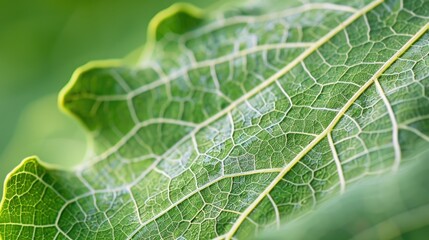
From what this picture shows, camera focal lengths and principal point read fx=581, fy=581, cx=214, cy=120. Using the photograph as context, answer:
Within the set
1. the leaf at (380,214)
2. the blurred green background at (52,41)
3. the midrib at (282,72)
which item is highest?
the blurred green background at (52,41)

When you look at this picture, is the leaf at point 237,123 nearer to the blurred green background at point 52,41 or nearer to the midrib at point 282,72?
the midrib at point 282,72

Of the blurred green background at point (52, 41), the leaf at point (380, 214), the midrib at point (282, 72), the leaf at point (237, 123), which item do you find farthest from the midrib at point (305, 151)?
the blurred green background at point (52, 41)

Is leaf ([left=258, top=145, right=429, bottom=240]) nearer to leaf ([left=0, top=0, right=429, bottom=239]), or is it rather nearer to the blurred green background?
leaf ([left=0, top=0, right=429, bottom=239])

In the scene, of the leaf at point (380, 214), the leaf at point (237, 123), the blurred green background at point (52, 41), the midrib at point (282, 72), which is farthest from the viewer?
the blurred green background at point (52, 41)

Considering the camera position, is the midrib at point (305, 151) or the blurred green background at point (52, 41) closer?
the midrib at point (305, 151)

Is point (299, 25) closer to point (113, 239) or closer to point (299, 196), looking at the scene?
point (299, 196)

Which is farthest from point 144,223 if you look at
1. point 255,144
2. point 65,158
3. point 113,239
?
point 65,158

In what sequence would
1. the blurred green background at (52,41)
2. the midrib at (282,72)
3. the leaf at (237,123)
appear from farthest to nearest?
the blurred green background at (52,41), the midrib at (282,72), the leaf at (237,123)

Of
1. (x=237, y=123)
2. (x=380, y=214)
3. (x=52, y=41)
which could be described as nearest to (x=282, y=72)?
(x=237, y=123)
